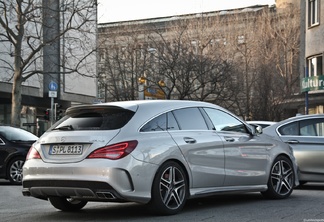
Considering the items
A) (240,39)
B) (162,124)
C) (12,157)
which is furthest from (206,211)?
(240,39)

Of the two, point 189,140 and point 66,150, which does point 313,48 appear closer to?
point 189,140

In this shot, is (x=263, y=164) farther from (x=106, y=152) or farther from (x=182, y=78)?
(x=182, y=78)

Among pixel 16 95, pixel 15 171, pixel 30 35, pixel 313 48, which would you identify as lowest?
pixel 15 171

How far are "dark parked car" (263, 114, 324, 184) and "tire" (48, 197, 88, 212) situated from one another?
4421 mm

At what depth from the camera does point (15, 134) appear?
1555cm

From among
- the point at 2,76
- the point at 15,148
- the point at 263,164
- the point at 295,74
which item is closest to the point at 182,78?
the point at 2,76

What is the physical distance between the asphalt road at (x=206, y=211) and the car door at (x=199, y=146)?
1.49 feet

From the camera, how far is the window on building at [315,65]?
33594 mm

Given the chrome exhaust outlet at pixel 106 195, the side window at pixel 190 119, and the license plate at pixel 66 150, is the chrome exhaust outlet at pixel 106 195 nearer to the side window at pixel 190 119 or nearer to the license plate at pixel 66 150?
the license plate at pixel 66 150

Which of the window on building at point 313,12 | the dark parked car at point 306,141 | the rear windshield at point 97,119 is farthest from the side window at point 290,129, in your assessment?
the window on building at point 313,12

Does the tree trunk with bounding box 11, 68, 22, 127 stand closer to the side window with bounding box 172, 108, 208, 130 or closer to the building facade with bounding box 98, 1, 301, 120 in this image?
the building facade with bounding box 98, 1, 301, 120

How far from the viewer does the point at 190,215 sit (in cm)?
778

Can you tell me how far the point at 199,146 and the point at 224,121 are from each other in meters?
0.97

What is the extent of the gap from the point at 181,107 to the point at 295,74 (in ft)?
144
